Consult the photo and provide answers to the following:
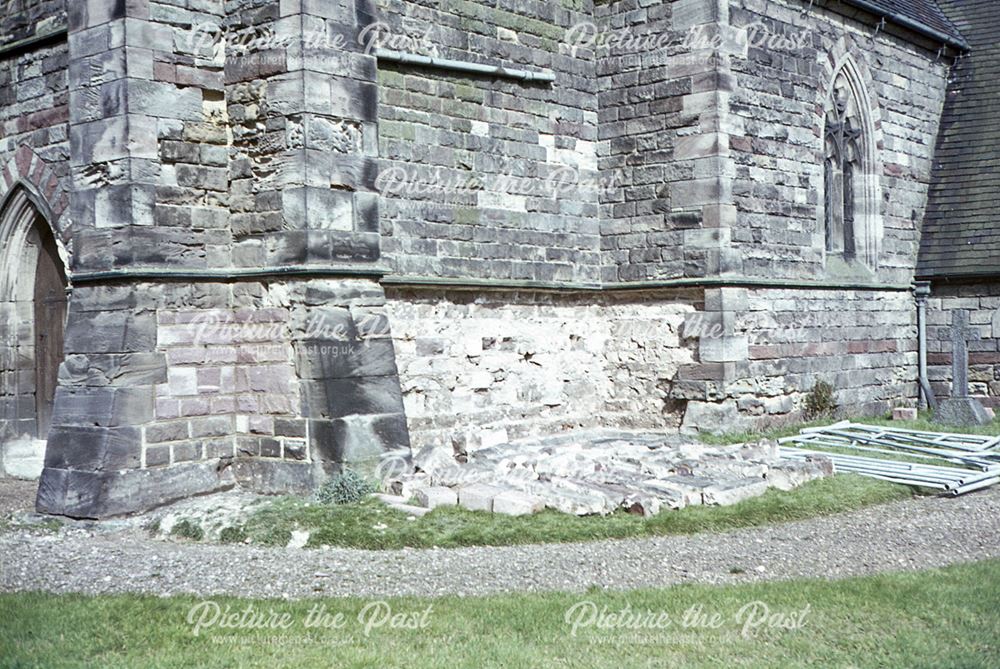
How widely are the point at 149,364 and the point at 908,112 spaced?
12738mm

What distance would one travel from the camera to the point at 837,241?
1652 cm

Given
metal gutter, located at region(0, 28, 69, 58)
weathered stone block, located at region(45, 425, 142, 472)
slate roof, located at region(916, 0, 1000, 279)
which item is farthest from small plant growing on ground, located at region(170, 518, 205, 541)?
slate roof, located at region(916, 0, 1000, 279)

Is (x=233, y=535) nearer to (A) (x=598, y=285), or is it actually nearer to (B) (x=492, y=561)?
(B) (x=492, y=561)

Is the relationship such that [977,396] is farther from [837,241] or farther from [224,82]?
[224,82]

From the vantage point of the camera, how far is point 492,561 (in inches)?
309

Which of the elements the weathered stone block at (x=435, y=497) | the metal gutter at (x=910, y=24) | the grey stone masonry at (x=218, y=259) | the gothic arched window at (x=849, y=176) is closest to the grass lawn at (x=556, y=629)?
the weathered stone block at (x=435, y=497)

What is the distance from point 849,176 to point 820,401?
3802mm

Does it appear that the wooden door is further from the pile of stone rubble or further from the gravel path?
the pile of stone rubble

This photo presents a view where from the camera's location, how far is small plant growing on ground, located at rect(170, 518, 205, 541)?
9.02 metres

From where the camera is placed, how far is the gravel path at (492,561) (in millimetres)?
7266

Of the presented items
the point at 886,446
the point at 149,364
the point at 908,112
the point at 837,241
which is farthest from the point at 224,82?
the point at 908,112

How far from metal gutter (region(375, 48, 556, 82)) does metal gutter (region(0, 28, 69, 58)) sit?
2.98 meters

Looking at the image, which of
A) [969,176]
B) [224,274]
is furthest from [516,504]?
[969,176]

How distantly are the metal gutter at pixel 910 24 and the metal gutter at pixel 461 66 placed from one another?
201 inches
